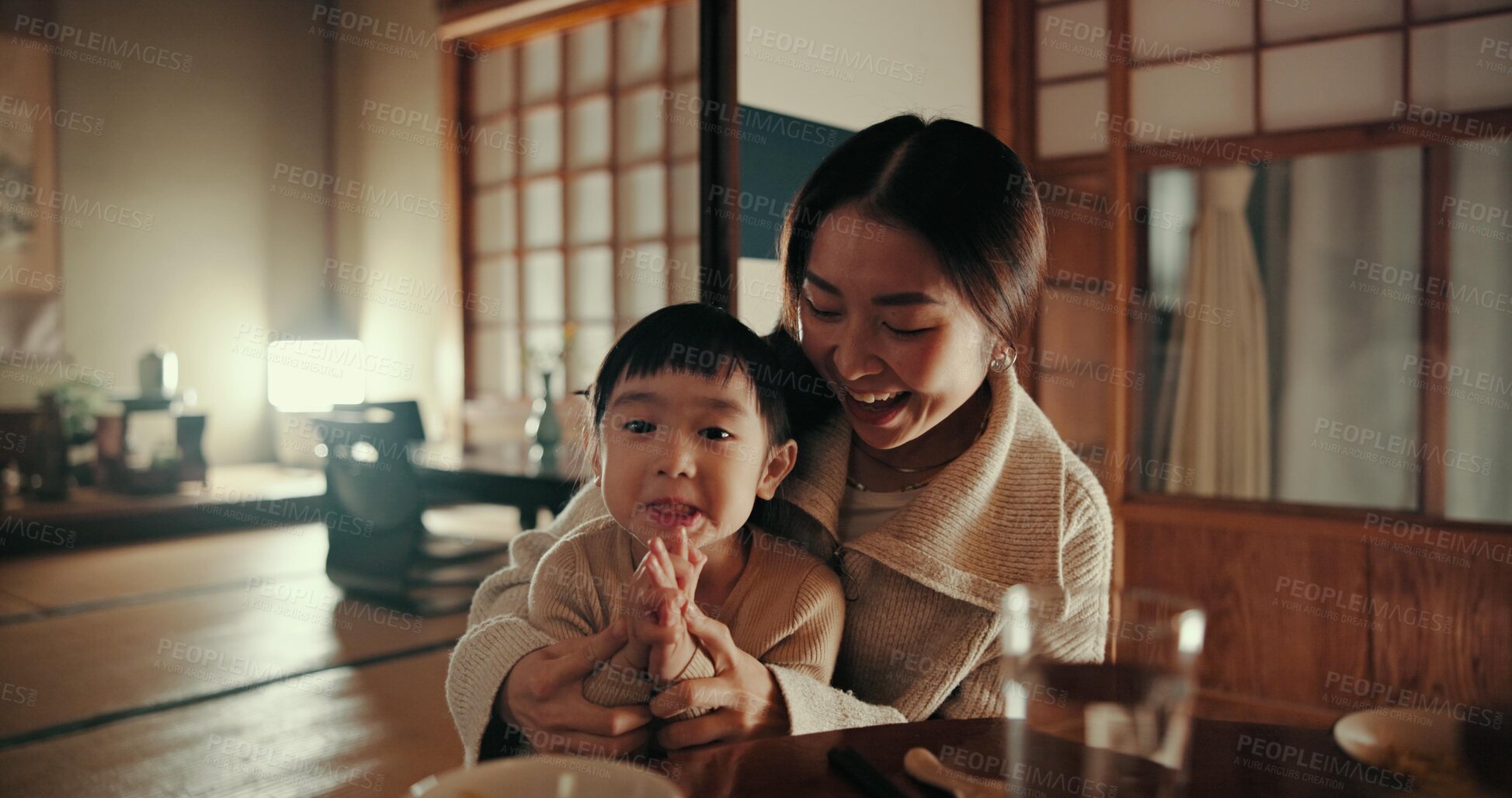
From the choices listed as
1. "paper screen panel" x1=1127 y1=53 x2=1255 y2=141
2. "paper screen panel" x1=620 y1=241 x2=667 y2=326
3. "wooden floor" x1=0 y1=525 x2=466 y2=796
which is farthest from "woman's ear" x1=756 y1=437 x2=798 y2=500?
"paper screen panel" x1=620 y1=241 x2=667 y2=326

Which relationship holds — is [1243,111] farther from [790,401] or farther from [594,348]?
[594,348]

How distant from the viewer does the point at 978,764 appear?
850 millimetres

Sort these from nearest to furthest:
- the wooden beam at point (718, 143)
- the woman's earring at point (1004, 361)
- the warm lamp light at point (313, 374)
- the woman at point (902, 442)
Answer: the woman at point (902, 442), the woman's earring at point (1004, 361), the warm lamp light at point (313, 374), the wooden beam at point (718, 143)

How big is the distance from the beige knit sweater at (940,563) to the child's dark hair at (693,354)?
20cm

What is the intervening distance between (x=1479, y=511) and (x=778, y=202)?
2.39m

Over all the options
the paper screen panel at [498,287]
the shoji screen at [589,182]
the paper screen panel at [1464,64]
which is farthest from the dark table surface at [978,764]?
the shoji screen at [589,182]

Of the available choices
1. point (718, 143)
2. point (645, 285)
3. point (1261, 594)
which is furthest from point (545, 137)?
point (1261, 594)

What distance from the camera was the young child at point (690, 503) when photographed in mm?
1177

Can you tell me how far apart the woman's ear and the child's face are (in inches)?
4.0

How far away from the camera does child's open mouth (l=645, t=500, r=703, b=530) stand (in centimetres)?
118

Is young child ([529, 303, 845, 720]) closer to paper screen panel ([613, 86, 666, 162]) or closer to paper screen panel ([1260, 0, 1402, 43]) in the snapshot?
paper screen panel ([1260, 0, 1402, 43])

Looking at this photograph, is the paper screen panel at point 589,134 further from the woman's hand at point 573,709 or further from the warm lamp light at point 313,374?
the woman's hand at point 573,709

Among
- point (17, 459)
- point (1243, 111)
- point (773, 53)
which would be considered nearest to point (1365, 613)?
point (1243, 111)

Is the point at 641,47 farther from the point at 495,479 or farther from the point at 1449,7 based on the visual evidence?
the point at 1449,7
